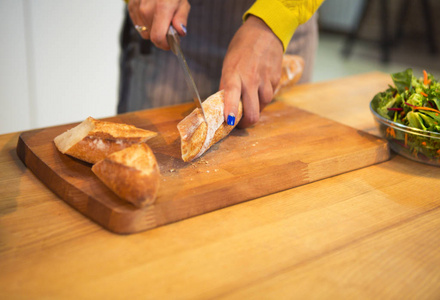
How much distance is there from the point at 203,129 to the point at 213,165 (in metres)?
0.11

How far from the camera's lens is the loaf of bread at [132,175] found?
0.94m

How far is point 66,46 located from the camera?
291cm

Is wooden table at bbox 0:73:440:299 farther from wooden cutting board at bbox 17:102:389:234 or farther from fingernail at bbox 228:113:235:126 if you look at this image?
fingernail at bbox 228:113:235:126

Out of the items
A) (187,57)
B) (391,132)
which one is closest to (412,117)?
(391,132)

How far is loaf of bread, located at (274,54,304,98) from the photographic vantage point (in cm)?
180

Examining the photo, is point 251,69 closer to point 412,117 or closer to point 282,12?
point 282,12

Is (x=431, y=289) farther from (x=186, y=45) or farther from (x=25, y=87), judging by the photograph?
(x=25, y=87)

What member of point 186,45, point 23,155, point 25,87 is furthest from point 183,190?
point 25,87

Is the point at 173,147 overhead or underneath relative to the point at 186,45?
underneath

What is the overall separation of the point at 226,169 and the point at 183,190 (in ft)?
0.58

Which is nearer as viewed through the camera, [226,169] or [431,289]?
[431,289]

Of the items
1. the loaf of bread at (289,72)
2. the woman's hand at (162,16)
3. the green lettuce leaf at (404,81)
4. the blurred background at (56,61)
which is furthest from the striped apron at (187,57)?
the blurred background at (56,61)

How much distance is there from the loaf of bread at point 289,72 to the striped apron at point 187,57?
0.85ft

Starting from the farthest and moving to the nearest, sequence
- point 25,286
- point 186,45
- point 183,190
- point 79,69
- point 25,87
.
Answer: point 79,69 → point 25,87 → point 186,45 → point 183,190 → point 25,286
